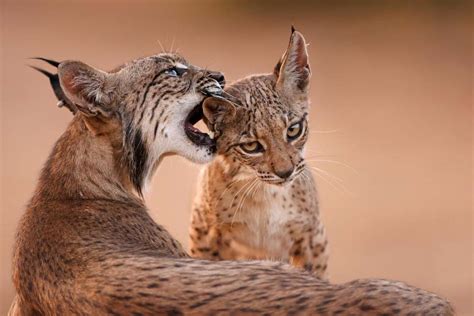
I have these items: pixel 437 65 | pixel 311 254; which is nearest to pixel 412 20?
pixel 437 65

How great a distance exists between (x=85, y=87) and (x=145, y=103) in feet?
1.48

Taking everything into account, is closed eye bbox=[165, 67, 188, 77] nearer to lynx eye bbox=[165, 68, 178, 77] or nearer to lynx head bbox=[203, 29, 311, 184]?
lynx eye bbox=[165, 68, 178, 77]

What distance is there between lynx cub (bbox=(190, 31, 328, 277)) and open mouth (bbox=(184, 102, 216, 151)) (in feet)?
0.26

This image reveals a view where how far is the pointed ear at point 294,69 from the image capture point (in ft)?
27.5

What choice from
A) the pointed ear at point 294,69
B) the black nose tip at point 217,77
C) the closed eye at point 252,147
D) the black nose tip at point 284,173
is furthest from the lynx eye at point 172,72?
the black nose tip at point 284,173

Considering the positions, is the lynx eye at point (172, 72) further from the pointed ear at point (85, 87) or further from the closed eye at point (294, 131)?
the closed eye at point (294, 131)

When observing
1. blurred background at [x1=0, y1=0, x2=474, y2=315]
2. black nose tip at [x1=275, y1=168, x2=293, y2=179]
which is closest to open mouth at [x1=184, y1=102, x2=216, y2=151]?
black nose tip at [x1=275, y1=168, x2=293, y2=179]

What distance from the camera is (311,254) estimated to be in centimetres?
900

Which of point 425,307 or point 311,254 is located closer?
point 425,307

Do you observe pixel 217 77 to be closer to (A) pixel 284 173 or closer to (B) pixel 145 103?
(B) pixel 145 103

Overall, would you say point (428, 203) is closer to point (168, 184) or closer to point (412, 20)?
point (168, 184)

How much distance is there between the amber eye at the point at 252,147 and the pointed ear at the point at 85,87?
99cm

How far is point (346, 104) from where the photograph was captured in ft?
59.4

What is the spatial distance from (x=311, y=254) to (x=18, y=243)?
7.89 ft
